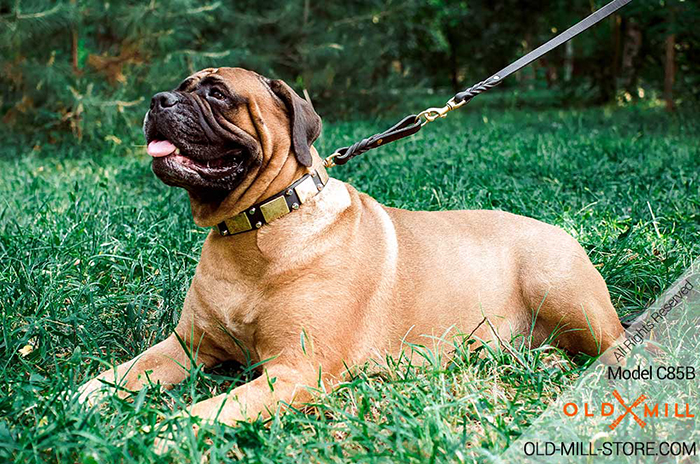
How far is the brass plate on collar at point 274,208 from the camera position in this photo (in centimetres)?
264

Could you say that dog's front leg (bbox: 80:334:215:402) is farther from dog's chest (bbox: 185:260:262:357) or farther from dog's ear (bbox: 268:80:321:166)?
dog's ear (bbox: 268:80:321:166)

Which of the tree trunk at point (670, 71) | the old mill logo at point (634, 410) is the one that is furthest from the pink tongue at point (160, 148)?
the tree trunk at point (670, 71)

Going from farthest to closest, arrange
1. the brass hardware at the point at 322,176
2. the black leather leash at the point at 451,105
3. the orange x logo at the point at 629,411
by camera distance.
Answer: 1. the black leather leash at the point at 451,105
2. the brass hardware at the point at 322,176
3. the orange x logo at the point at 629,411

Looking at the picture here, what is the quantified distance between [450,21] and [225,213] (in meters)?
18.8

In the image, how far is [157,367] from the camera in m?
2.75

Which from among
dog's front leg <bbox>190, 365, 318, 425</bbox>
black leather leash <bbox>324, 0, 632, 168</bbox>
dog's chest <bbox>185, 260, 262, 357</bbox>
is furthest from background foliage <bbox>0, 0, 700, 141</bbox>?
dog's front leg <bbox>190, 365, 318, 425</bbox>

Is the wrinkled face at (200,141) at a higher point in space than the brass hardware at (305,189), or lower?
higher

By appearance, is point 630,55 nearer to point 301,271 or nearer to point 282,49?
point 282,49

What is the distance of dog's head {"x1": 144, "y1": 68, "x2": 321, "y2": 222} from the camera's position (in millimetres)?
2578

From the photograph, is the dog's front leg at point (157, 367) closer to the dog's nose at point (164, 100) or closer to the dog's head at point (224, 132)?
the dog's head at point (224, 132)

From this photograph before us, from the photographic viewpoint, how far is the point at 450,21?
1997 cm

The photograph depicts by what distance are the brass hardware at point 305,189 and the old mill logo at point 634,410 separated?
129cm

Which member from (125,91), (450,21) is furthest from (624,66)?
(125,91)

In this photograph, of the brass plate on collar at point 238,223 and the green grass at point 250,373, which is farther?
the brass plate on collar at point 238,223
